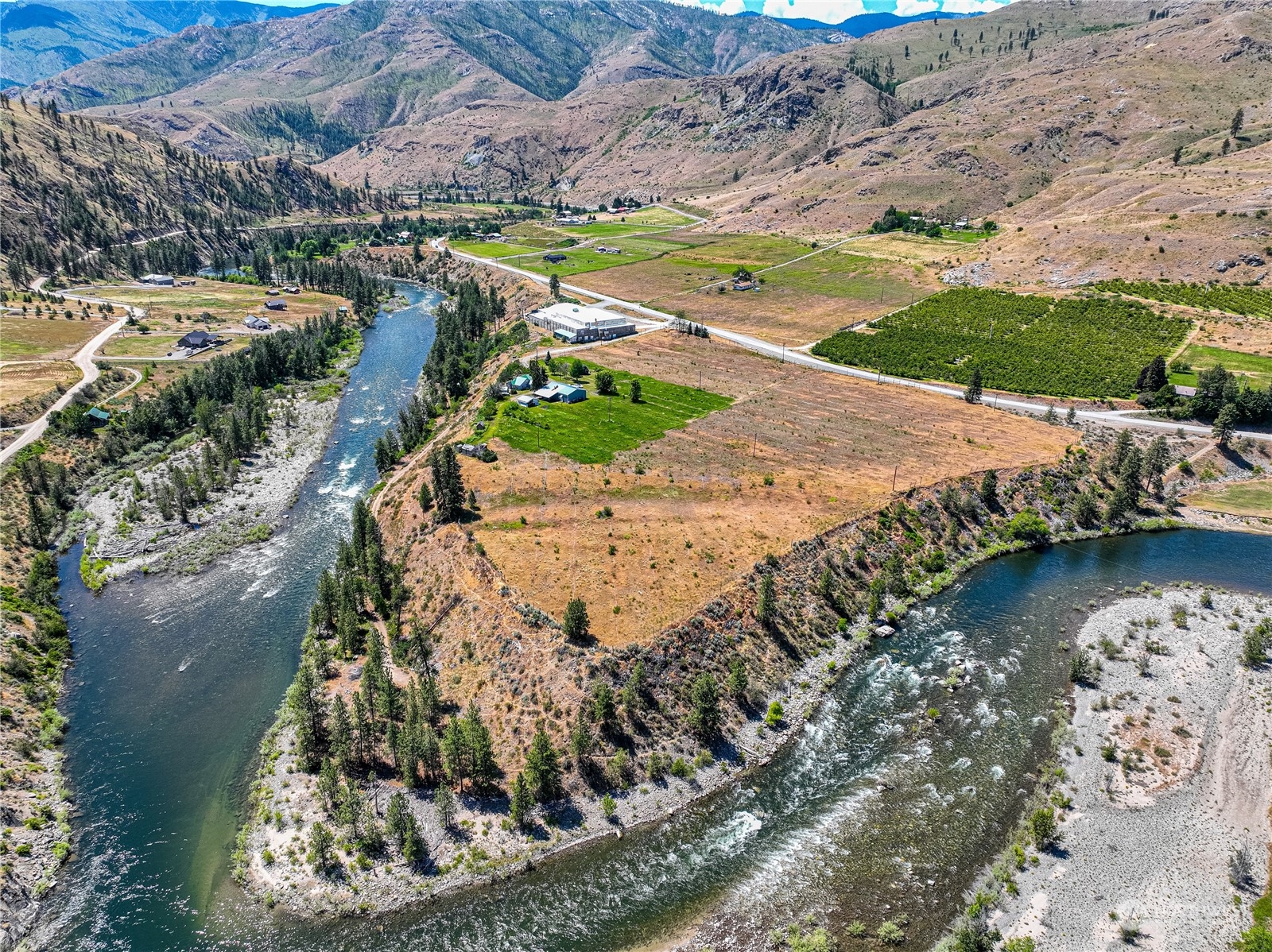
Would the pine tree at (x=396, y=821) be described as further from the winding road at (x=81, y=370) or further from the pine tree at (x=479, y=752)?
the winding road at (x=81, y=370)

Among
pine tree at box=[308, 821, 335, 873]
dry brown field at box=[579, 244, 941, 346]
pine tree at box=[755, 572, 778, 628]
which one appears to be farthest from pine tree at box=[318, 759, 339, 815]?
dry brown field at box=[579, 244, 941, 346]

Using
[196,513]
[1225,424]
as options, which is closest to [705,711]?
[196,513]

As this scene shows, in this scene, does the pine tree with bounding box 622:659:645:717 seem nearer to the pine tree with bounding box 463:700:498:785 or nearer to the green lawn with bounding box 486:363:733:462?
the pine tree with bounding box 463:700:498:785

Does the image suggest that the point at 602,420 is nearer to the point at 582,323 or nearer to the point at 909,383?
the point at 582,323

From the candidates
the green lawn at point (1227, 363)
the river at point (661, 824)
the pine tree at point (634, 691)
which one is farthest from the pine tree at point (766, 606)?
the green lawn at point (1227, 363)

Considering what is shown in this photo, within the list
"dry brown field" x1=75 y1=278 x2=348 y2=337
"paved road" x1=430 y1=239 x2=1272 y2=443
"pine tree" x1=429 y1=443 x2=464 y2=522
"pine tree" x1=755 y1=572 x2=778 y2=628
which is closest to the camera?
"pine tree" x1=755 y1=572 x2=778 y2=628

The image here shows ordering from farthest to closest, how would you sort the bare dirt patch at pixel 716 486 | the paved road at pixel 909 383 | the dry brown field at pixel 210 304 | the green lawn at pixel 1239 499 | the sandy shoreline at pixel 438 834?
the dry brown field at pixel 210 304 < the paved road at pixel 909 383 < the green lawn at pixel 1239 499 < the bare dirt patch at pixel 716 486 < the sandy shoreline at pixel 438 834
